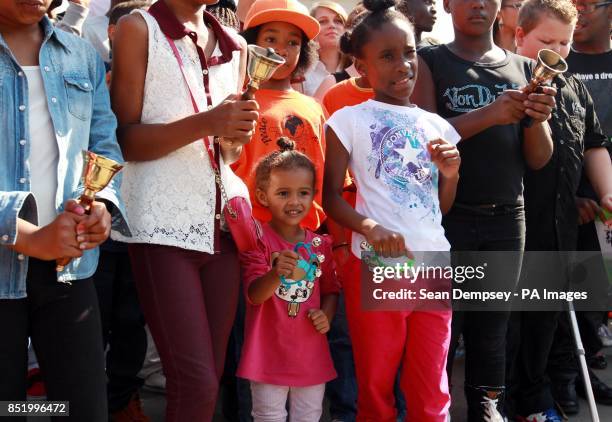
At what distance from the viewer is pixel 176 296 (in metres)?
2.97

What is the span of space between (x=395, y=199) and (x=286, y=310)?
741mm

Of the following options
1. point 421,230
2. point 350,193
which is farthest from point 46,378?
point 350,193

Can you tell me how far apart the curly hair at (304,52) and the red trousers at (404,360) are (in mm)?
1363

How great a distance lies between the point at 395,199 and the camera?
3.64 meters

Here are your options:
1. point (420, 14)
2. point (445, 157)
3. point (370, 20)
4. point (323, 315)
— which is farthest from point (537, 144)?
point (420, 14)

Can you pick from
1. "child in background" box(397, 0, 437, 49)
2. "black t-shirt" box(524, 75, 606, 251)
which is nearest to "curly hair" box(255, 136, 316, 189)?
"black t-shirt" box(524, 75, 606, 251)

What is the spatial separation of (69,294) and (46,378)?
28cm

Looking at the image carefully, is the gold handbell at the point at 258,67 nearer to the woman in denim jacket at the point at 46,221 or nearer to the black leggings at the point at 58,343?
the woman in denim jacket at the point at 46,221

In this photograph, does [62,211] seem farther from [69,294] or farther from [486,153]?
[486,153]

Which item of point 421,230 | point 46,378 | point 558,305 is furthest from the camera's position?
point 558,305

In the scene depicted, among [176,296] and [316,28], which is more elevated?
[316,28]

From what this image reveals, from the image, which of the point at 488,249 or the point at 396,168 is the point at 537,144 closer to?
the point at 488,249

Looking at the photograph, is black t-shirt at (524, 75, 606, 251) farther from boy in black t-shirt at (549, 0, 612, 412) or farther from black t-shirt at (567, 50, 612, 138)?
black t-shirt at (567, 50, 612, 138)

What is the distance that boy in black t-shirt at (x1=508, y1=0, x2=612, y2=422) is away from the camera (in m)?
4.60
